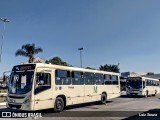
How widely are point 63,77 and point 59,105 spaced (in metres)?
1.91

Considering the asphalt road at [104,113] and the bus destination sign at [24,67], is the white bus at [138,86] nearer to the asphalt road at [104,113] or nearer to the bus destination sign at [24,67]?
the asphalt road at [104,113]

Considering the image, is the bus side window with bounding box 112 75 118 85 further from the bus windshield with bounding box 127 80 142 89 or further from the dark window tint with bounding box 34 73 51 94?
the dark window tint with bounding box 34 73 51 94

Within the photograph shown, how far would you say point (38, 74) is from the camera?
1459 cm

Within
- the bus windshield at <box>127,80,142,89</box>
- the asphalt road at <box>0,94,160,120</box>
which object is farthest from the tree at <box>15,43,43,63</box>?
the asphalt road at <box>0,94,160,120</box>

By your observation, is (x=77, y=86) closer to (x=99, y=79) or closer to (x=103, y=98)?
(x=99, y=79)

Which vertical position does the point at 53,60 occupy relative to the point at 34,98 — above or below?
above

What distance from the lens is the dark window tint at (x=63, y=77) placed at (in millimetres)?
16202

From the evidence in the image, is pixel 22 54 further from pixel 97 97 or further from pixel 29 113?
pixel 29 113

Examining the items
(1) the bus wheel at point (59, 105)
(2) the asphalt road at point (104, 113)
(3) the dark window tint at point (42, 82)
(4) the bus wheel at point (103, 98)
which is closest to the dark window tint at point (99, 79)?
(4) the bus wheel at point (103, 98)

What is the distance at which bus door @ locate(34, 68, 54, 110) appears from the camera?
14.2 m

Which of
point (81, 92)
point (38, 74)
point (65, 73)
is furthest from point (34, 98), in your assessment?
point (81, 92)

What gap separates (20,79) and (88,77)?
22.1 ft

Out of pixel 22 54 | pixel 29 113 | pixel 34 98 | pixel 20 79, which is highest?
pixel 22 54

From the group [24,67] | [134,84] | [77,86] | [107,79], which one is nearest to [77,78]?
[77,86]
